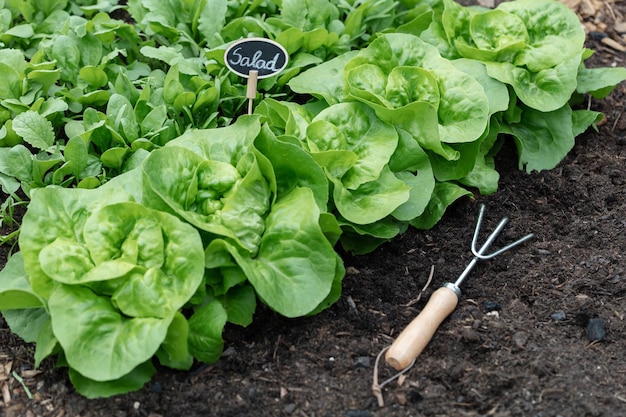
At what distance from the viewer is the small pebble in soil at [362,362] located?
306 cm

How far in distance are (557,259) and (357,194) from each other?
987mm

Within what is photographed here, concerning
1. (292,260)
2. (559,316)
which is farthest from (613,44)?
(292,260)

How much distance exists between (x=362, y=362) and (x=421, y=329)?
0.85ft

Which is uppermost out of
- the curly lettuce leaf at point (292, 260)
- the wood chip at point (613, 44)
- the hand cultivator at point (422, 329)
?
the curly lettuce leaf at point (292, 260)

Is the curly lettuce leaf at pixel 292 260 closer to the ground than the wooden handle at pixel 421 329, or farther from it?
farther from it

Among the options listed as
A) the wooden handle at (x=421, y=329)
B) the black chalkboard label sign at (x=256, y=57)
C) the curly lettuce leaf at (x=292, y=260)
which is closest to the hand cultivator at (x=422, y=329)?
the wooden handle at (x=421, y=329)

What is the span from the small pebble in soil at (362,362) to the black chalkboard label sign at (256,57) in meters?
1.42

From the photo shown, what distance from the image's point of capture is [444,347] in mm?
3158

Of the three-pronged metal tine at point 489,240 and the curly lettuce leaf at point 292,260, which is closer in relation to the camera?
the curly lettuce leaf at point 292,260

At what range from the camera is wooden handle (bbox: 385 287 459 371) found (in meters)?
3.02

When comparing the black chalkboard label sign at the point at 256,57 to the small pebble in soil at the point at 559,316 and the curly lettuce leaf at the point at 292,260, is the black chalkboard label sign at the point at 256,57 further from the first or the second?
the small pebble in soil at the point at 559,316

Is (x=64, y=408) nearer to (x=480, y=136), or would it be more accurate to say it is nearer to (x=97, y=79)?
(x=97, y=79)

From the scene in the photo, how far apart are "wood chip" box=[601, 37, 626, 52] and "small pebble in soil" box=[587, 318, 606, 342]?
254cm

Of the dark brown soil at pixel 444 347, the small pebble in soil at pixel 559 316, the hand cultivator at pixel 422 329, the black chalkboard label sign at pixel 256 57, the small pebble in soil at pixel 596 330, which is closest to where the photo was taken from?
the dark brown soil at pixel 444 347
